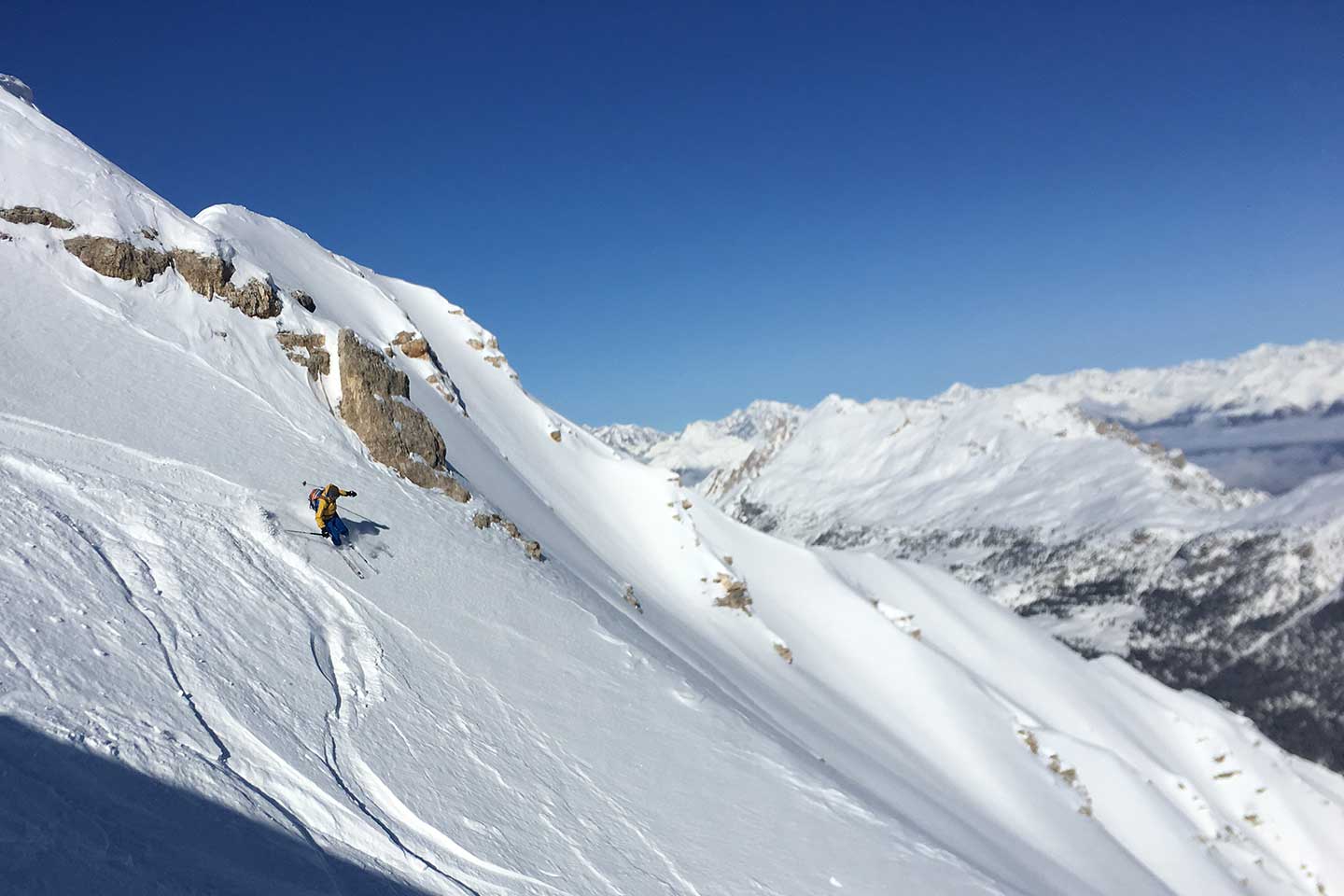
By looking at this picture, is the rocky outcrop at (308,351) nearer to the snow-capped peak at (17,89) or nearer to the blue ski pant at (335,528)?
the blue ski pant at (335,528)

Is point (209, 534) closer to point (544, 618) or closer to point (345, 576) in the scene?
point (345, 576)

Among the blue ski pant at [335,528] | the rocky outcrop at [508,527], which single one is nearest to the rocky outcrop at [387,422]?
the rocky outcrop at [508,527]

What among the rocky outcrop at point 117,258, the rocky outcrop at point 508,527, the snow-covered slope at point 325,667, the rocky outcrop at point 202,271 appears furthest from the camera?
the rocky outcrop at point 508,527

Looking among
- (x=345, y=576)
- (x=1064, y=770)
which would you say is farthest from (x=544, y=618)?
(x=1064, y=770)

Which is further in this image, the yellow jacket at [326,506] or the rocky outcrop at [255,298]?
the rocky outcrop at [255,298]

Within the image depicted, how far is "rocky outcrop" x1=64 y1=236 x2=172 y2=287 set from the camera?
18.2 metres

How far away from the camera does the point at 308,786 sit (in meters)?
8.00

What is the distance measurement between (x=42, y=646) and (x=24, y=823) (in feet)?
9.10

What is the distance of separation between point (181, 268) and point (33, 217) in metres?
3.09

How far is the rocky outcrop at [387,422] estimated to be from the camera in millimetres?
19953

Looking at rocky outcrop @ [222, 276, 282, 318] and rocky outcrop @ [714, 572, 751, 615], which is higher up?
rocky outcrop @ [222, 276, 282, 318]

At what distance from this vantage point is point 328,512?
1388cm

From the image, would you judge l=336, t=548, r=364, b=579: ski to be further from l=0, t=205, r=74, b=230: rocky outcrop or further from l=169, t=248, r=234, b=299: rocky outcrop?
l=0, t=205, r=74, b=230: rocky outcrop

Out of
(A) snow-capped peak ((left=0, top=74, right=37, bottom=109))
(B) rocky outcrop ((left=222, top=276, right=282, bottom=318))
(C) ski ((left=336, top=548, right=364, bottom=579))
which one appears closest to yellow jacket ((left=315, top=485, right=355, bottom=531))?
(C) ski ((left=336, top=548, right=364, bottom=579))
